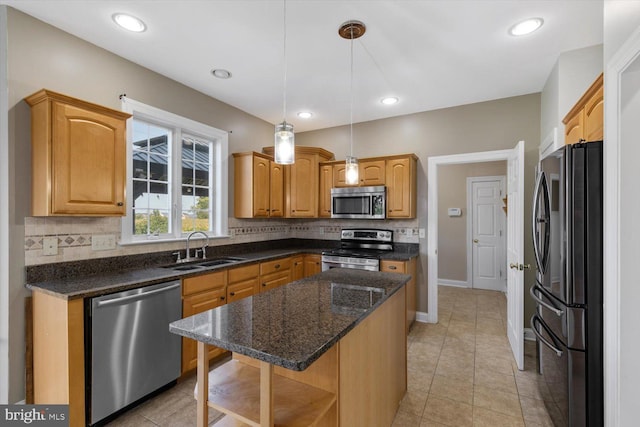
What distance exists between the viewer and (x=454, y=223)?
5.78 m

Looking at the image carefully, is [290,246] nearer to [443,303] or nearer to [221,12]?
[443,303]

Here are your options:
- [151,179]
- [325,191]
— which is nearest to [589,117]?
[325,191]

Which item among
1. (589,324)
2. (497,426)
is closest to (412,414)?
(497,426)

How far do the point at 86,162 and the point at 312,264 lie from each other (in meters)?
2.66

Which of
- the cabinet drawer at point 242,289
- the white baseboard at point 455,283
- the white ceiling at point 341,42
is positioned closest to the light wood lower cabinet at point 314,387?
the cabinet drawer at point 242,289

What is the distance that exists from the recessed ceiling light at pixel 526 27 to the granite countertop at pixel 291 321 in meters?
2.05

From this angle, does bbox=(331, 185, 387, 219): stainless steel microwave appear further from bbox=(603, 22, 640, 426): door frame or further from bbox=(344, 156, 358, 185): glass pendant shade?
bbox=(603, 22, 640, 426): door frame

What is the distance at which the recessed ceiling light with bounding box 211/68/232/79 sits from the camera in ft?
9.16

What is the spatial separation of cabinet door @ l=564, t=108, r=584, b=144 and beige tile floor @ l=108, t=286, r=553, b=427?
1.82m

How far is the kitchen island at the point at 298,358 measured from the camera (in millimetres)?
1061

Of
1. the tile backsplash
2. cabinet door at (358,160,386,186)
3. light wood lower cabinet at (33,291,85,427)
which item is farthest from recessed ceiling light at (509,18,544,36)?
light wood lower cabinet at (33,291,85,427)

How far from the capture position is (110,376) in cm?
192

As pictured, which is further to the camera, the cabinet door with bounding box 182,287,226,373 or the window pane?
the window pane

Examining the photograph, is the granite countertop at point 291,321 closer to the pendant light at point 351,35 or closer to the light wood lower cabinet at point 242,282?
the pendant light at point 351,35
